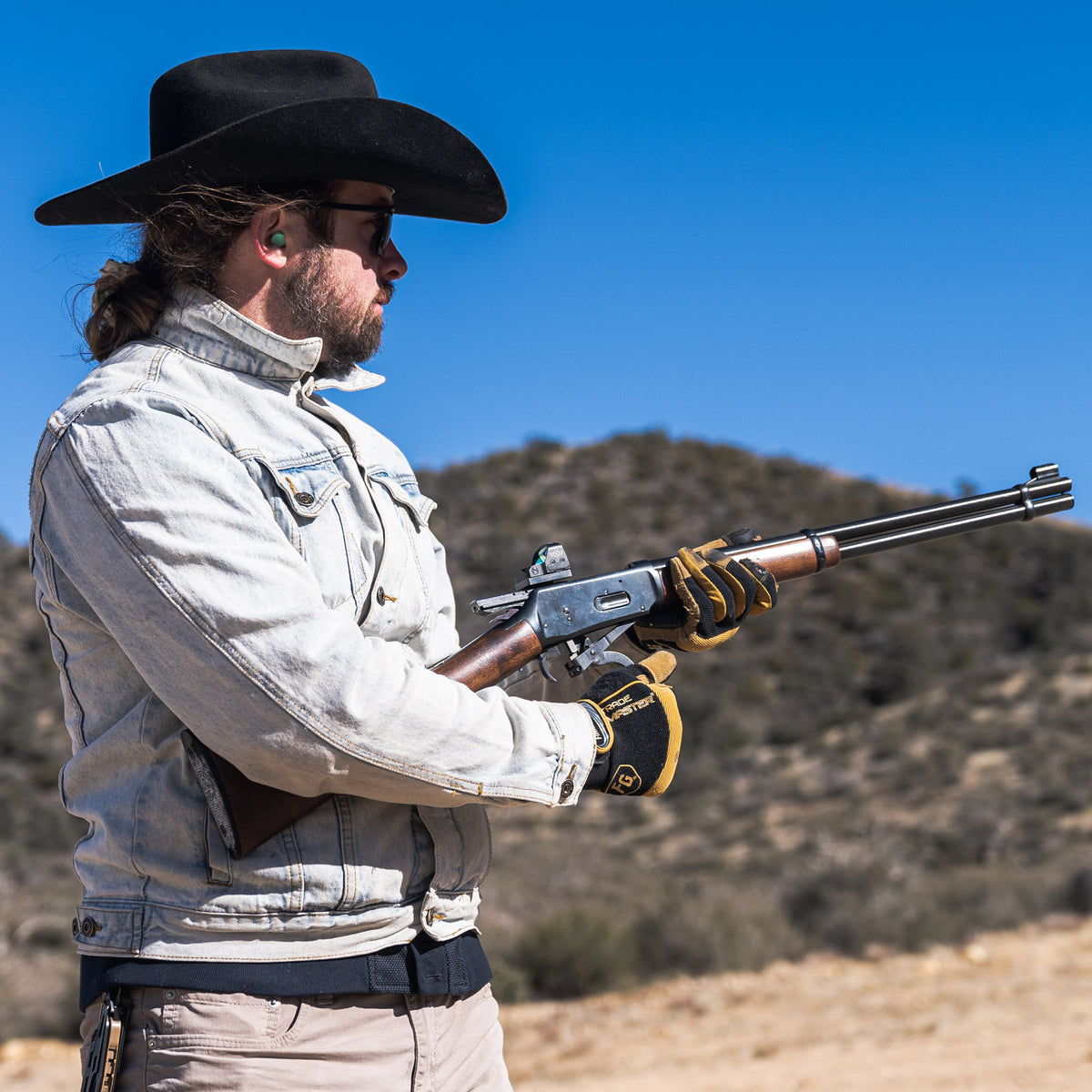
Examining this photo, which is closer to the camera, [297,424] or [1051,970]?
[297,424]

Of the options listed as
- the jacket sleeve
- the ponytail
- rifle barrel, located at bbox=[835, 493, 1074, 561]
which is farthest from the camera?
rifle barrel, located at bbox=[835, 493, 1074, 561]

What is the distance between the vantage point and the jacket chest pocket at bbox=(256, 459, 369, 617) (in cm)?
209

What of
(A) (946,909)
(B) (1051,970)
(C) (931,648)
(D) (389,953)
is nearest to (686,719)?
(C) (931,648)

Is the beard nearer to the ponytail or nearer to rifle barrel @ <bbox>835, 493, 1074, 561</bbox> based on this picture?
the ponytail

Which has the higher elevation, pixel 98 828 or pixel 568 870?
pixel 98 828

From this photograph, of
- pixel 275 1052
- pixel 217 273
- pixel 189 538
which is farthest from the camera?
pixel 217 273

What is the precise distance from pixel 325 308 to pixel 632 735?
1.08 m

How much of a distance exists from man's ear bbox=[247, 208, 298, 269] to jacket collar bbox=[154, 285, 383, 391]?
0.44ft

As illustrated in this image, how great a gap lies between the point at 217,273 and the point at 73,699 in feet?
2.89

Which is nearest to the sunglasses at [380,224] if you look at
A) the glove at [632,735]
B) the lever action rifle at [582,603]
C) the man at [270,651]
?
the man at [270,651]

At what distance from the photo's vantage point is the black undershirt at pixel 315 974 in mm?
1974

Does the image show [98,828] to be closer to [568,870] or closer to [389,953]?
[389,953]

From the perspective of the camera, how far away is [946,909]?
11.3 metres

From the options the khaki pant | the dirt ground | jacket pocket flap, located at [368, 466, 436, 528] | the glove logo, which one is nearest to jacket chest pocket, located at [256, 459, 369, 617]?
jacket pocket flap, located at [368, 466, 436, 528]
